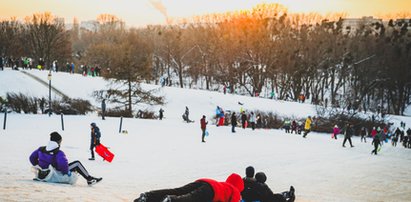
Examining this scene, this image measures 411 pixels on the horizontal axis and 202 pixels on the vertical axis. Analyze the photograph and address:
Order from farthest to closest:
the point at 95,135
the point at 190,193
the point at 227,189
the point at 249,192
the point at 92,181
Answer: the point at 95,135 → the point at 92,181 → the point at 249,192 → the point at 227,189 → the point at 190,193

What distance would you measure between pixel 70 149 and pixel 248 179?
11842 mm

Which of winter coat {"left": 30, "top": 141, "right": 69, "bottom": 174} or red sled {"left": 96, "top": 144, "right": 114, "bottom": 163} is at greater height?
winter coat {"left": 30, "top": 141, "right": 69, "bottom": 174}

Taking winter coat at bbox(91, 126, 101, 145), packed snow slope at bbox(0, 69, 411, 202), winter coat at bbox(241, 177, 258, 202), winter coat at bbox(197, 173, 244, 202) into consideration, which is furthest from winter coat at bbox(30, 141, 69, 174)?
winter coat at bbox(91, 126, 101, 145)

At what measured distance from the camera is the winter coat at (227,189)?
23.2 feet

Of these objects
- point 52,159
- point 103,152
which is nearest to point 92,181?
point 52,159

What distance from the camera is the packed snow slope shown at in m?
10.7

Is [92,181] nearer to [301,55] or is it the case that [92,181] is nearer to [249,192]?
[249,192]

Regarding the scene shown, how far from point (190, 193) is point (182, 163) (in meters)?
10.2

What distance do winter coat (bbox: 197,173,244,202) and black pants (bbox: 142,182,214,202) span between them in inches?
3.3

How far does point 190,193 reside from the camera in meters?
6.87

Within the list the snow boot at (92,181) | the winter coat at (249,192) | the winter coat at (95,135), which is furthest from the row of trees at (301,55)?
the winter coat at (249,192)

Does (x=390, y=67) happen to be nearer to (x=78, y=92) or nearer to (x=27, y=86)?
(x=78, y=92)

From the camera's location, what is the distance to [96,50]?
261ft

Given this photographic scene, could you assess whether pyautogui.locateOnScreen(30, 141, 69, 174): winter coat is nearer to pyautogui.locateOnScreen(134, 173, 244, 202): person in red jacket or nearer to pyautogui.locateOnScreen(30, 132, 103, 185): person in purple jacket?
pyautogui.locateOnScreen(30, 132, 103, 185): person in purple jacket
